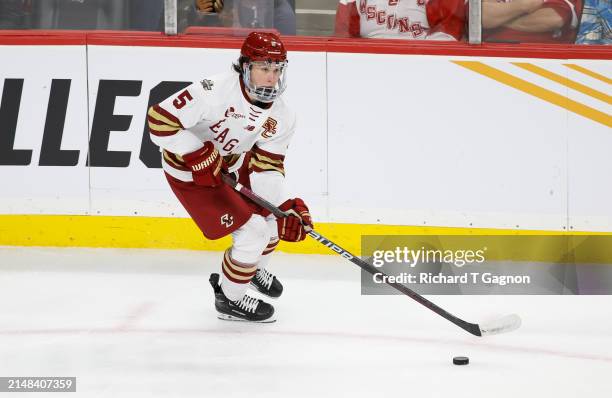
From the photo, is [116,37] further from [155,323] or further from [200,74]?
[155,323]

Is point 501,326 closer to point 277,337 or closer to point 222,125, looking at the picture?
point 277,337

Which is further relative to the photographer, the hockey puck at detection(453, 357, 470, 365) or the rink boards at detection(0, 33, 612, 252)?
the rink boards at detection(0, 33, 612, 252)

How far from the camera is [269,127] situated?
4.27m

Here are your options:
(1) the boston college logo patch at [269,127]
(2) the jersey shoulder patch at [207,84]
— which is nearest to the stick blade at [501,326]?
(1) the boston college logo patch at [269,127]

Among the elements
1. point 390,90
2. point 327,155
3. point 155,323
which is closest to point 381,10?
point 390,90

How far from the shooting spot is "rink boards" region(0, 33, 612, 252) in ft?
16.8

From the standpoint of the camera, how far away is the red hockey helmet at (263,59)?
4020 mm

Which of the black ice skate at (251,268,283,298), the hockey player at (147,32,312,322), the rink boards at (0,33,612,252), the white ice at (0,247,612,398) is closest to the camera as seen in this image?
the white ice at (0,247,612,398)

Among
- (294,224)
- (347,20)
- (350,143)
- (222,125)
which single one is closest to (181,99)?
(222,125)

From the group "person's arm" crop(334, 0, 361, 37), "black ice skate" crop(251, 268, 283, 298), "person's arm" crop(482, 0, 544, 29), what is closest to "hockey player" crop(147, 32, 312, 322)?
"black ice skate" crop(251, 268, 283, 298)

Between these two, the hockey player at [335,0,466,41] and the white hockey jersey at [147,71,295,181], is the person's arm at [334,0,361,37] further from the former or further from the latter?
the white hockey jersey at [147,71,295,181]

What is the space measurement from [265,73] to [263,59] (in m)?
0.05

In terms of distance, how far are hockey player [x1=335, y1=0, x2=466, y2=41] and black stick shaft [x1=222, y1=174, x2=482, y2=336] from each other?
129 cm

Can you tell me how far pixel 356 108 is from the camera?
521 centimetres
